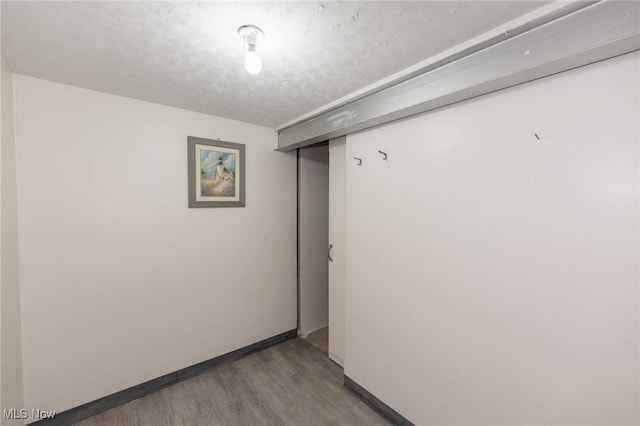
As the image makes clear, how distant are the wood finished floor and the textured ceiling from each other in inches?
93.5

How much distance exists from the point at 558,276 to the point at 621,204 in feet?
1.24

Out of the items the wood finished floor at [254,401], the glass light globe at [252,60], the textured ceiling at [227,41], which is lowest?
the wood finished floor at [254,401]

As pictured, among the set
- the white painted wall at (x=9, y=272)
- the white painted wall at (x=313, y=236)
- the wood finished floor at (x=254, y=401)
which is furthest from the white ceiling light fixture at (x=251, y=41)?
the wood finished floor at (x=254, y=401)

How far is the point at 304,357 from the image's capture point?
268 cm

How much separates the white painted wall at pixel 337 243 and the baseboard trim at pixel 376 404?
334 millimetres

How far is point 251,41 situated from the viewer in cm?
119

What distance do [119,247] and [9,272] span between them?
0.56 m

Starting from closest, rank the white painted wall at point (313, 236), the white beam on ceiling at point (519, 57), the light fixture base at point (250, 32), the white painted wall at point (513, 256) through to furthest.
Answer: the white beam on ceiling at point (519, 57) → the white painted wall at point (513, 256) → the light fixture base at point (250, 32) → the white painted wall at point (313, 236)

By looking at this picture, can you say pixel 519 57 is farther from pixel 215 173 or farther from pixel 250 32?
pixel 215 173

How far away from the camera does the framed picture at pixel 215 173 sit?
2.29 metres

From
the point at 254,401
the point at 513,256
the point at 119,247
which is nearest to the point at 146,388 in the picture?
the point at 254,401

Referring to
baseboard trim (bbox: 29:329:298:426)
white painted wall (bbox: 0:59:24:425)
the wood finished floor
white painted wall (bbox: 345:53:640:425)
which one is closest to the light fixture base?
white painted wall (bbox: 345:53:640:425)

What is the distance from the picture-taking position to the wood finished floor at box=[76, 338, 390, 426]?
187 cm

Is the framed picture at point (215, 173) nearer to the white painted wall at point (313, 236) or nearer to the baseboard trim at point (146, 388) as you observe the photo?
the white painted wall at point (313, 236)
